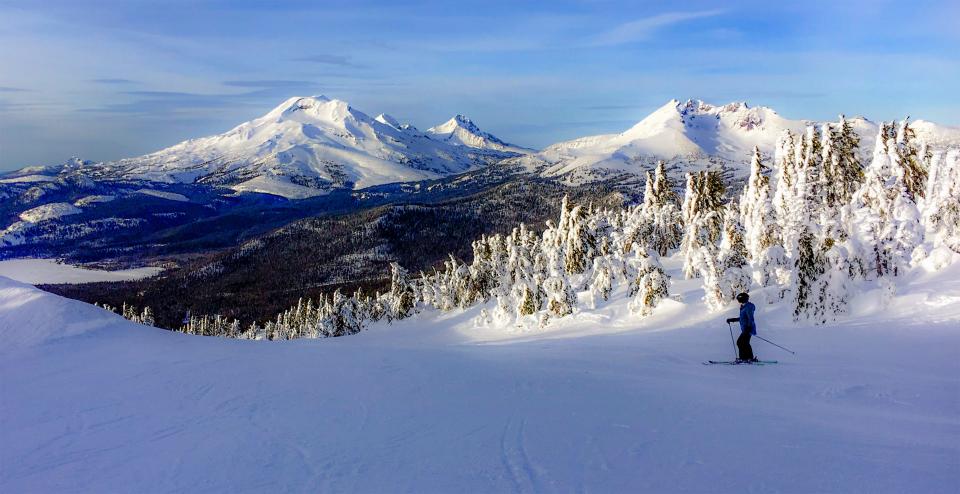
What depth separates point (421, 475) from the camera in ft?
24.6

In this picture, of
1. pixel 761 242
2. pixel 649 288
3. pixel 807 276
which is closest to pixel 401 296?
pixel 649 288

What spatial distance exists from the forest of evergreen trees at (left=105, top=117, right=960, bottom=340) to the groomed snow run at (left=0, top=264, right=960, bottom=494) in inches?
98.7

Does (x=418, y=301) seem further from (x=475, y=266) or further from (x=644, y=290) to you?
(x=644, y=290)

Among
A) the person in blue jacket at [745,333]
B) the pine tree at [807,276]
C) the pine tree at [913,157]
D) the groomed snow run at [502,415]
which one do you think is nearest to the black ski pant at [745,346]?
the person in blue jacket at [745,333]

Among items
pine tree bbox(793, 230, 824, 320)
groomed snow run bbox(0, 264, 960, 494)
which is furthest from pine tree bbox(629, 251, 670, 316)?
groomed snow run bbox(0, 264, 960, 494)

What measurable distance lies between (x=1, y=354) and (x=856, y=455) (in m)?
21.9

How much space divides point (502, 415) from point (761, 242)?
25.4 metres

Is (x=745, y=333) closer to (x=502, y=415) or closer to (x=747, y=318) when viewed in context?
(x=747, y=318)

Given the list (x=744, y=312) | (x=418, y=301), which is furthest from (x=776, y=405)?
(x=418, y=301)

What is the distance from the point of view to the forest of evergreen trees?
822 inches

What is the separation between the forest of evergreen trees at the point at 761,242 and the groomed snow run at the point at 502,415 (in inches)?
98.7

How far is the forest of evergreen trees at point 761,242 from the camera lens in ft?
68.5

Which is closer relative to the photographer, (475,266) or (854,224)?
(854,224)

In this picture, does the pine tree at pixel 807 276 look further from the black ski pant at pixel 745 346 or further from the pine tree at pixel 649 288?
the pine tree at pixel 649 288
